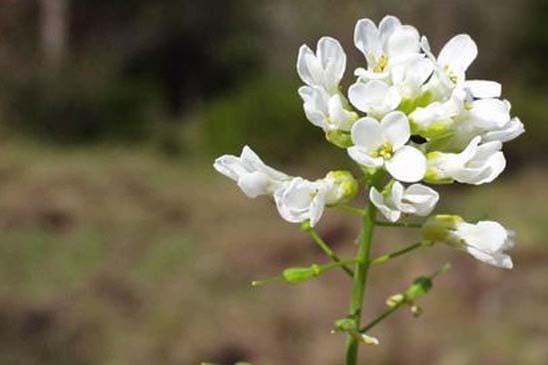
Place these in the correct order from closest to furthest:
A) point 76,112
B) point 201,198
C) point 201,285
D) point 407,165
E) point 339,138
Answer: point 407,165
point 339,138
point 201,285
point 201,198
point 76,112

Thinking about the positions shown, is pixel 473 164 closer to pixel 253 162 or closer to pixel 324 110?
pixel 324 110

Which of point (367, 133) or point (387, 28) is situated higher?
point (387, 28)

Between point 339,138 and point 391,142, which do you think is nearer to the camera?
point 391,142

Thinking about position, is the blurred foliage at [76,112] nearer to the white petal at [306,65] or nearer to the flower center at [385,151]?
the white petal at [306,65]

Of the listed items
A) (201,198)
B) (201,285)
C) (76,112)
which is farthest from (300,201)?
(76,112)

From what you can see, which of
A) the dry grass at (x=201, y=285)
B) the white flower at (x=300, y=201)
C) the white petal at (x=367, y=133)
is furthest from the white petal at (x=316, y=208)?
the dry grass at (x=201, y=285)

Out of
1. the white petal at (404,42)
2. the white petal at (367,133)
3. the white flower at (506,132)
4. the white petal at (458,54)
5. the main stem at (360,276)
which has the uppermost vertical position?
the white petal at (458,54)

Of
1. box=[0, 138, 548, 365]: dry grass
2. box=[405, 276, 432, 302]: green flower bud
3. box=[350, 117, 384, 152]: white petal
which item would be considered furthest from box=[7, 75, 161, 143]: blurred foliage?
box=[350, 117, 384, 152]: white petal
